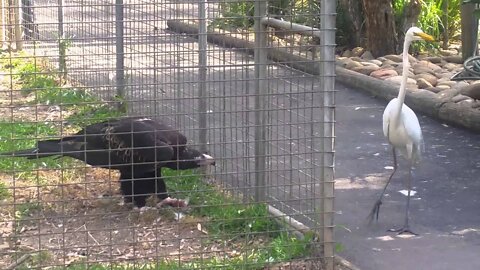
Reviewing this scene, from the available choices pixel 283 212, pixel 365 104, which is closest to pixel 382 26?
pixel 365 104

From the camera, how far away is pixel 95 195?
710 centimetres

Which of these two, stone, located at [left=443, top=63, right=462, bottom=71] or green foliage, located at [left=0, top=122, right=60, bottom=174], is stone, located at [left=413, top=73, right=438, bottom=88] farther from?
green foliage, located at [left=0, top=122, right=60, bottom=174]

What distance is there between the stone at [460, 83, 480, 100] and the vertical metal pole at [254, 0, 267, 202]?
15.2ft

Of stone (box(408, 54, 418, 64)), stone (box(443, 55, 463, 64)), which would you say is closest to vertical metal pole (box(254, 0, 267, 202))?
stone (box(408, 54, 418, 64))

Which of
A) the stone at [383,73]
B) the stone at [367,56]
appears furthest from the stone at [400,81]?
the stone at [367,56]

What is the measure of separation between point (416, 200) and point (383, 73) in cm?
521

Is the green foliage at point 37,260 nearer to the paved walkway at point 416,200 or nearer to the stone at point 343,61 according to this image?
the paved walkway at point 416,200

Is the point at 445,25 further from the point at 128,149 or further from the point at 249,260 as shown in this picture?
the point at 249,260

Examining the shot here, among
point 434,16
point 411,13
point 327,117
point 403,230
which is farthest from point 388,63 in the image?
point 327,117

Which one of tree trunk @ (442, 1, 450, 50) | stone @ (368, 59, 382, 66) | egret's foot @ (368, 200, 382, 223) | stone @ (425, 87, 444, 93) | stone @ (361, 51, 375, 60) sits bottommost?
egret's foot @ (368, 200, 382, 223)

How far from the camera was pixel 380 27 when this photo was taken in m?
14.0

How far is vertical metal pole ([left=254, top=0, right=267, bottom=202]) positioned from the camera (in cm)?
615

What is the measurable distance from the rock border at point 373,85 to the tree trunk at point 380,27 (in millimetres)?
1170

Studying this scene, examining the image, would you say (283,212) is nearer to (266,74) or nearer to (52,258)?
(266,74)
